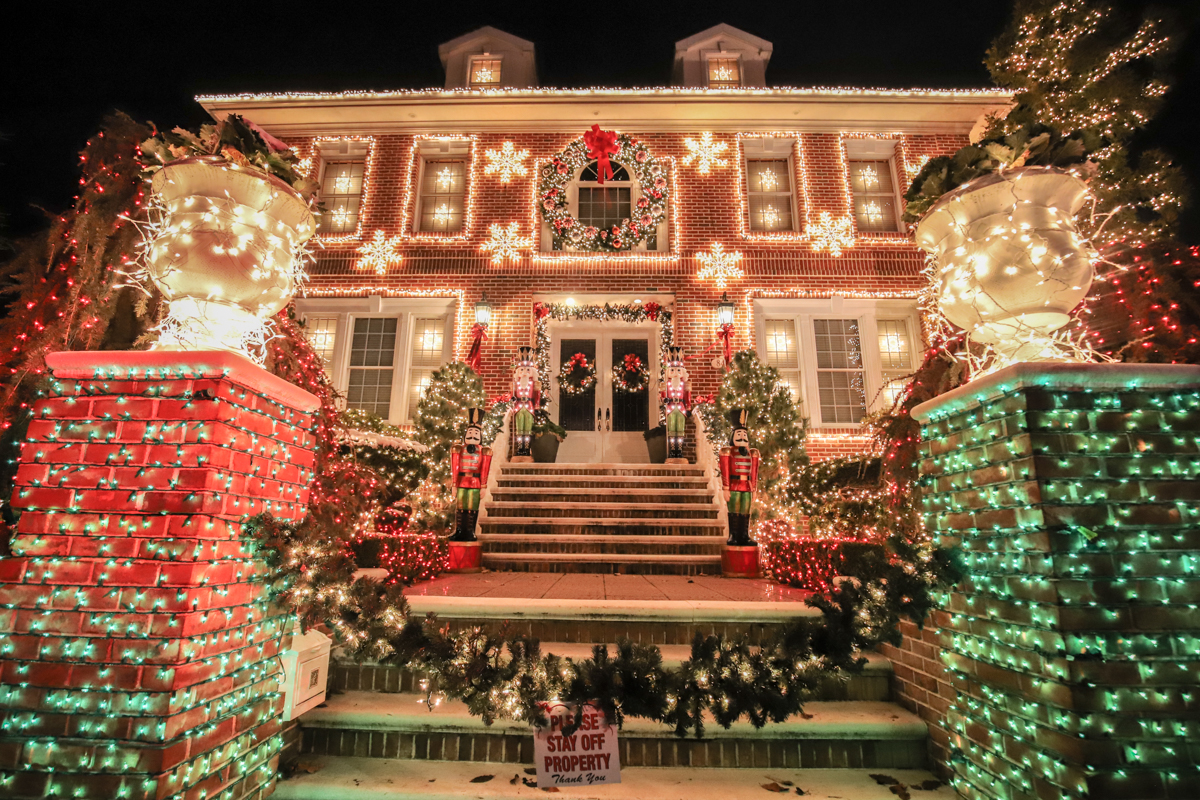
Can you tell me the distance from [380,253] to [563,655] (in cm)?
826

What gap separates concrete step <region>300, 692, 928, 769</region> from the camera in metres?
2.26

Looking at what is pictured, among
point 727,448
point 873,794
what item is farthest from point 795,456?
point 873,794

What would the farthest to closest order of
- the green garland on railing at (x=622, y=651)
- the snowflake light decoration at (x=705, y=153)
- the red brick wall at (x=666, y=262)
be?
the snowflake light decoration at (x=705, y=153) → the red brick wall at (x=666, y=262) → the green garland on railing at (x=622, y=651)

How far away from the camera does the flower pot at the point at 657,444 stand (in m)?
7.67

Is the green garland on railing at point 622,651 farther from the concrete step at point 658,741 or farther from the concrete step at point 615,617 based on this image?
the concrete step at point 615,617

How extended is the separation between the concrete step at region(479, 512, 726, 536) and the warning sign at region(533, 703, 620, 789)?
3.55 meters

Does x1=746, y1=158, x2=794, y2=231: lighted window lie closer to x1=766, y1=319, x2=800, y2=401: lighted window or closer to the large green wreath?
the large green wreath

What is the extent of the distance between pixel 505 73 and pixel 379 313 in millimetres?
5478

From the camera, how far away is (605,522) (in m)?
5.49

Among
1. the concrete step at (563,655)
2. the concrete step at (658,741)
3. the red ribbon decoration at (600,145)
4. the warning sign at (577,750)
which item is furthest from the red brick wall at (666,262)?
the warning sign at (577,750)

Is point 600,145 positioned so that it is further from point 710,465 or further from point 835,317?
point 710,465

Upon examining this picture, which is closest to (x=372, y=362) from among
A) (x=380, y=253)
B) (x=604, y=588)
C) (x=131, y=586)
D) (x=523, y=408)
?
(x=380, y=253)

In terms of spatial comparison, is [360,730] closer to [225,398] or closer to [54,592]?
[54,592]

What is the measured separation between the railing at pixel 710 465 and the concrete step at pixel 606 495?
0.43 feet
